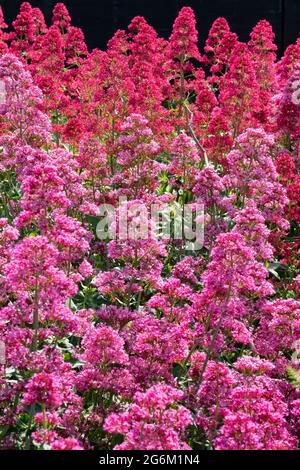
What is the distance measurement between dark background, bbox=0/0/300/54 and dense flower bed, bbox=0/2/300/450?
628 cm

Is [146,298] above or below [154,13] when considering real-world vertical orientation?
below

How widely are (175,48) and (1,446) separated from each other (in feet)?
16.4

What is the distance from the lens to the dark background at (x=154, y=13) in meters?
12.4

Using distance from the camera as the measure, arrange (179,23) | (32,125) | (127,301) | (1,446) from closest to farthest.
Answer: (1,446), (127,301), (32,125), (179,23)

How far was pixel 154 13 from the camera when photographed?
12.5 meters

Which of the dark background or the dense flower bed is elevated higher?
→ the dark background

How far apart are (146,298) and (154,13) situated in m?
8.54

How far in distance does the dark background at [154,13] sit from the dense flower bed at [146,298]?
6281mm

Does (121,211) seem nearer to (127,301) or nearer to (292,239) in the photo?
(127,301)

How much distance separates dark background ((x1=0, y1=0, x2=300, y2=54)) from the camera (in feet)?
40.6

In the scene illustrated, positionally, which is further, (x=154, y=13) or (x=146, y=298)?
(x=154, y=13)

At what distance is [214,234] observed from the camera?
190 inches

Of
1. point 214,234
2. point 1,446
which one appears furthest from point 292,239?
point 1,446

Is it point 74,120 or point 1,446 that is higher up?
point 74,120
